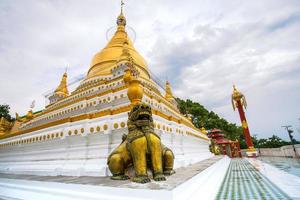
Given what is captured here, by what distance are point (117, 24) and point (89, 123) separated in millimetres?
14383

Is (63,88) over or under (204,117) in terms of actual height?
over

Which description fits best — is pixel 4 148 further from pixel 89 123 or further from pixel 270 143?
pixel 270 143

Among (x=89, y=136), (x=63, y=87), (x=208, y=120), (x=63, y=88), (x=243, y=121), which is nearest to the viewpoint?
(x=89, y=136)

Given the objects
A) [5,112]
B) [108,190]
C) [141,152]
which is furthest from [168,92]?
[5,112]

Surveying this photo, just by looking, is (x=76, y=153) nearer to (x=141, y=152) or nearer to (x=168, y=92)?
(x=141, y=152)

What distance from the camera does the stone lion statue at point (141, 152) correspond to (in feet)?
8.13

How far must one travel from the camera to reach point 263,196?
2701 mm

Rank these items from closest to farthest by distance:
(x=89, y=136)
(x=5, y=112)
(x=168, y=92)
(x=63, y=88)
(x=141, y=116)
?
(x=141, y=116), (x=89, y=136), (x=63, y=88), (x=168, y=92), (x=5, y=112)

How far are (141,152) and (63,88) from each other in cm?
1497

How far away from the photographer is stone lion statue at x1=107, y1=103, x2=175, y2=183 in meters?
2.48

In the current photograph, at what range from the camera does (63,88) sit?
50.4ft

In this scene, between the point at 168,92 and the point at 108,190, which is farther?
the point at 168,92

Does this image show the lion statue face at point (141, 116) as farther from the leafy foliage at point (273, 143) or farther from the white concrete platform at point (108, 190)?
the leafy foliage at point (273, 143)

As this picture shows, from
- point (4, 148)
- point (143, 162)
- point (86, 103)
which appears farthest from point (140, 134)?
point (4, 148)
